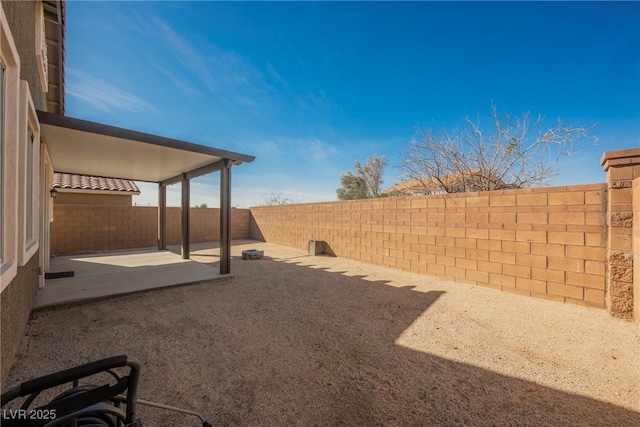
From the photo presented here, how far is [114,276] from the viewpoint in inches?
198

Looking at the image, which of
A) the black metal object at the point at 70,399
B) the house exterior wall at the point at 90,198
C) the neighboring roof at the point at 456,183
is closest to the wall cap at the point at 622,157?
the neighboring roof at the point at 456,183

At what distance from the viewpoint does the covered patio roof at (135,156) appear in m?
3.74

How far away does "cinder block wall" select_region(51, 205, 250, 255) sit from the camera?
27.5ft

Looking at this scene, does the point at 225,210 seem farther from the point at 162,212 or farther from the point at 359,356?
the point at 162,212

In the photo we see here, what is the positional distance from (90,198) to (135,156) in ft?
27.1

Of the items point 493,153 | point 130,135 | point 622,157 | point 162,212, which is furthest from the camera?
point 162,212

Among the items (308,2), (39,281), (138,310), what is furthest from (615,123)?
(39,281)

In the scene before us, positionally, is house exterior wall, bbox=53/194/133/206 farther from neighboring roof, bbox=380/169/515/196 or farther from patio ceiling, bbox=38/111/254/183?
neighboring roof, bbox=380/169/515/196

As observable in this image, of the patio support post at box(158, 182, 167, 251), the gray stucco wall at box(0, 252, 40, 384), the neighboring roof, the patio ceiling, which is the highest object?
the patio ceiling

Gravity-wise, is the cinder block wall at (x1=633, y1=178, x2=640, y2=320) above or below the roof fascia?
below

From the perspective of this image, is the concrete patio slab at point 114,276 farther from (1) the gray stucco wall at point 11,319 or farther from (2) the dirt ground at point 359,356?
(1) the gray stucco wall at point 11,319

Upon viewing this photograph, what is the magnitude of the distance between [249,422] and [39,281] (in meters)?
4.91

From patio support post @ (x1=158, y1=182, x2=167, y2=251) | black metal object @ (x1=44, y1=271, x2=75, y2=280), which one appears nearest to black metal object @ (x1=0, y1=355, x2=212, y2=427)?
black metal object @ (x1=44, y1=271, x2=75, y2=280)

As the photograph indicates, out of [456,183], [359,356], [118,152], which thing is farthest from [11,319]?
[456,183]
